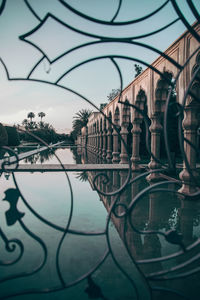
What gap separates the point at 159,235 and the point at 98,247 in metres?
1.09

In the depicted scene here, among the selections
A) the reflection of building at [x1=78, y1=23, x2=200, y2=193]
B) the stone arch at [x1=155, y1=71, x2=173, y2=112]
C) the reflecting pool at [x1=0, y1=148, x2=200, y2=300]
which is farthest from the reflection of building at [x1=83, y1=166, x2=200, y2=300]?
the stone arch at [x1=155, y1=71, x2=173, y2=112]

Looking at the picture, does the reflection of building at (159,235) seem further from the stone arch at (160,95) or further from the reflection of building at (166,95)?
the stone arch at (160,95)

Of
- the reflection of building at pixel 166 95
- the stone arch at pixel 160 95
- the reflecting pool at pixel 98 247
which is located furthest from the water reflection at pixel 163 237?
the stone arch at pixel 160 95

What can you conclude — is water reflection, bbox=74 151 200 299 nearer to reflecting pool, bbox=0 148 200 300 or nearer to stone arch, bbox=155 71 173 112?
reflecting pool, bbox=0 148 200 300

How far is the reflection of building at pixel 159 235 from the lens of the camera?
1.94 metres

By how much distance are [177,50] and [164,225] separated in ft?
15.9

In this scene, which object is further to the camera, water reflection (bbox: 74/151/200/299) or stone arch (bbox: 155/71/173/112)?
stone arch (bbox: 155/71/173/112)

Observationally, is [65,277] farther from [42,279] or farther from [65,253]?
[65,253]

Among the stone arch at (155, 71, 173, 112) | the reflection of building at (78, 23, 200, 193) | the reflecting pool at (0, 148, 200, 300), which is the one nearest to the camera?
the reflecting pool at (0, 148, 200, 300)

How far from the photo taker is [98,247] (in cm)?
317

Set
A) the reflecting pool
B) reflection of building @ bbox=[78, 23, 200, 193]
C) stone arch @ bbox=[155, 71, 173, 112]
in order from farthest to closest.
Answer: stone arch @ bbox=[155, 71, 173, 112], reflection of building @ bbox=[78, 23, 200, 193], the reflecting pool

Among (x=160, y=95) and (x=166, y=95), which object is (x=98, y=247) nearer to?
(x=160, y=95)

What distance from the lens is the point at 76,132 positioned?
211ft

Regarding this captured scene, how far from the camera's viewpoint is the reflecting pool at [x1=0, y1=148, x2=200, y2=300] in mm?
1860
